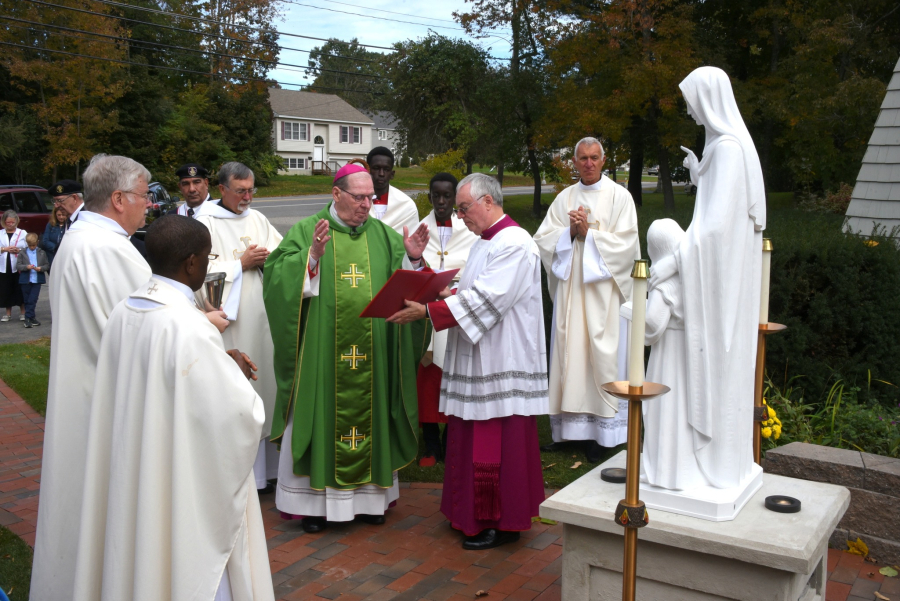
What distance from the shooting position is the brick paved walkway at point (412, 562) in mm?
3881

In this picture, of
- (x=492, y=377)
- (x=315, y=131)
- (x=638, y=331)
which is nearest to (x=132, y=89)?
(x=315, y=131)

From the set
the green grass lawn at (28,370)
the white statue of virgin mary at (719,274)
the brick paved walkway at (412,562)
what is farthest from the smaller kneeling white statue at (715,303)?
the green grass lawn at (28,370)

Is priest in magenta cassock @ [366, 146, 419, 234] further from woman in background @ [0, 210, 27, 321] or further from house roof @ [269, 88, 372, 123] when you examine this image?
house roof @ [269, 88, 372, 123]

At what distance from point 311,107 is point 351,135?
3652mm

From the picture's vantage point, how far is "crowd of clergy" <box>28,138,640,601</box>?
8.52ft

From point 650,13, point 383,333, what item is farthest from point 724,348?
point 650,13

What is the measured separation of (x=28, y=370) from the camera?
858cm

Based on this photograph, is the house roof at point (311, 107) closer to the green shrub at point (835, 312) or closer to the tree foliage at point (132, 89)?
the tree foliage at point (132, 89)

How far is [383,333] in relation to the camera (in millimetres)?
4859

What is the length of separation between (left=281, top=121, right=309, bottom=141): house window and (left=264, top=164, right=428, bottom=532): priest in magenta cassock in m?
51.1

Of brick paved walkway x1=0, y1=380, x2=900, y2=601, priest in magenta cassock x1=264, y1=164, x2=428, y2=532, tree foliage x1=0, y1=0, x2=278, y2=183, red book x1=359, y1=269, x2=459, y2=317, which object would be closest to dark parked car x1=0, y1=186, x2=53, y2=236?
tree foliage x1=0, y1=0, x2=278, y2=183

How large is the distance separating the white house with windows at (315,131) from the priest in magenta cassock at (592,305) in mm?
47120

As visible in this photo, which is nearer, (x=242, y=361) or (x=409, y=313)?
(x=242, y=361)

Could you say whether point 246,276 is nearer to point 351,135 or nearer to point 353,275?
point 353,275
